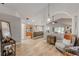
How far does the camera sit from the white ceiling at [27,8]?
12.6 feet

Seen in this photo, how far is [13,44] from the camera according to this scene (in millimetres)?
4121

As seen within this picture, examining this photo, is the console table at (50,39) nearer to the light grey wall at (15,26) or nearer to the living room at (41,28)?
the living room at (41,28)

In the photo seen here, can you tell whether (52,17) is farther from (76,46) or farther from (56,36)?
(76,46)

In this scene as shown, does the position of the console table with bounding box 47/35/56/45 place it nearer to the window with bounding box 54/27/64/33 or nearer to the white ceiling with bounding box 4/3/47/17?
the window with bounding box 54/27/64/33

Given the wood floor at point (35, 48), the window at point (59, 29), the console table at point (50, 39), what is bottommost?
the wood floor at point (35, 48)

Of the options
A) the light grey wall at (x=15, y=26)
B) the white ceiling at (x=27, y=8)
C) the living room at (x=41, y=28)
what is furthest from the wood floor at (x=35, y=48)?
the white ceiling at (x=27, y=8)

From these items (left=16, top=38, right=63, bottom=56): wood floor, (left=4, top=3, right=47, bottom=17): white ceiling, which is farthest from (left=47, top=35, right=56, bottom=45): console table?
(left=4, top=3, right=47, bottom=17): white ceiling

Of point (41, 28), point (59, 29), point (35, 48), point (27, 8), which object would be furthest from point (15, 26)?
point (59, 29)

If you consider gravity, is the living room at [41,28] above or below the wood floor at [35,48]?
above

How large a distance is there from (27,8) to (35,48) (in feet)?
4.32

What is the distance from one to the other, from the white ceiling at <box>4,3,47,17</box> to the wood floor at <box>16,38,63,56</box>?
90 cm

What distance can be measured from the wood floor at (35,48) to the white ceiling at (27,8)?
35.6 inches

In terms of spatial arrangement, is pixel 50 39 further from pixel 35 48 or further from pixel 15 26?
pixel 15 26

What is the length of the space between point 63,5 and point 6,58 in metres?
2.30
